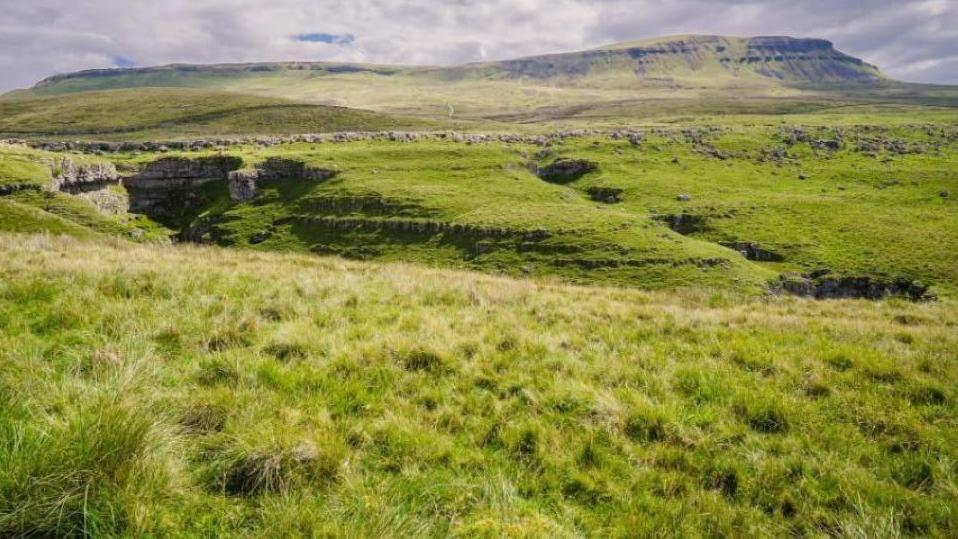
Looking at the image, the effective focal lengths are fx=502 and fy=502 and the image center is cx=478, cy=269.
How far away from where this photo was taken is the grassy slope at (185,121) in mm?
156000

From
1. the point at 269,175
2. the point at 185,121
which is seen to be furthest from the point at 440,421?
the point at 185,121

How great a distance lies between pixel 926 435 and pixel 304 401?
7499 millimetres

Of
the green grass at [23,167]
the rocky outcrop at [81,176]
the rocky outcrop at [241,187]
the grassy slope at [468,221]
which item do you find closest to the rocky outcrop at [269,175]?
the rocky outcrop at [241,187]

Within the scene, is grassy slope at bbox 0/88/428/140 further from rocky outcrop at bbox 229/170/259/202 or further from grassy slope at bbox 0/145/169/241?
grassy slope at bbox 0/145/169/241

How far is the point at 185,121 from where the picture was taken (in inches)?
6722

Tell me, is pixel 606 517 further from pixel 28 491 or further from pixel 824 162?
pixel 824 162

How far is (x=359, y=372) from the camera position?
703 cm

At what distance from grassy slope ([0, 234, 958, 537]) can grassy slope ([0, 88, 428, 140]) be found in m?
158

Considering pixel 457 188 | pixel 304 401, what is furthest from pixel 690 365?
pixel 457 188

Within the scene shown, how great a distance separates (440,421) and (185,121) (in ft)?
654

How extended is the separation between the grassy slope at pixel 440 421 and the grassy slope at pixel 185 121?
158 meters

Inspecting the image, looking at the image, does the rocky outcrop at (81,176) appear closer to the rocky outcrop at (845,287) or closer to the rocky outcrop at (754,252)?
the rocky outcrop at (754,252)

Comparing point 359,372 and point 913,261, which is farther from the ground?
point 359,372

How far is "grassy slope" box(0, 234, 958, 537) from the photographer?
3.82 meters
